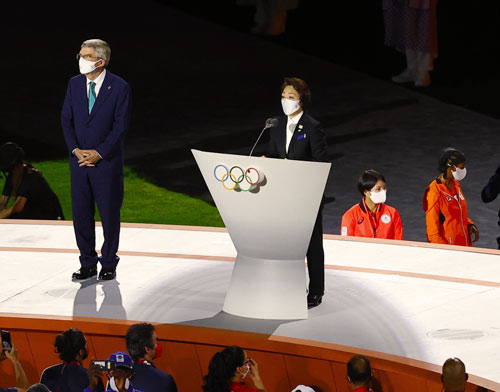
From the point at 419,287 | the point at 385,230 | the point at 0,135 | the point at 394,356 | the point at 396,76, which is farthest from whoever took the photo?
the point at 396,76

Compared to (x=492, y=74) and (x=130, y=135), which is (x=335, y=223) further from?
(x=492, y=74)

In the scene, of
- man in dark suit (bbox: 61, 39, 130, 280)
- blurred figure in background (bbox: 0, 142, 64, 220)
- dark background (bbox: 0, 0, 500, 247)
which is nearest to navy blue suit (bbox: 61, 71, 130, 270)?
man in dark suit (bbox: 61, 39, 130, 280)

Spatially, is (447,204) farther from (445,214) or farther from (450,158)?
(450,158)

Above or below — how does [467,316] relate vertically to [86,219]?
below

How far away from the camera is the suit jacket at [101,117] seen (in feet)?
27.3

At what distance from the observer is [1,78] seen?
20328 mm

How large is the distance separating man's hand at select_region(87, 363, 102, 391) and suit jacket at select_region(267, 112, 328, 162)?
206 centimetres

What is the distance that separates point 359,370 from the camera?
6.75m

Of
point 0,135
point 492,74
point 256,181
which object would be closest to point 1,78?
point 0,135

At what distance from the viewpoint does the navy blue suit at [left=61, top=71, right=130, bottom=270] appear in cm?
833

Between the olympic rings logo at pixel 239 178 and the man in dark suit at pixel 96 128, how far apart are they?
105 centimetres

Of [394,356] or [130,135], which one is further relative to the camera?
[130,135]

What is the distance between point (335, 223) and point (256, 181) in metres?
6.02

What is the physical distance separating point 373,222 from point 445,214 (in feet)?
1.90
